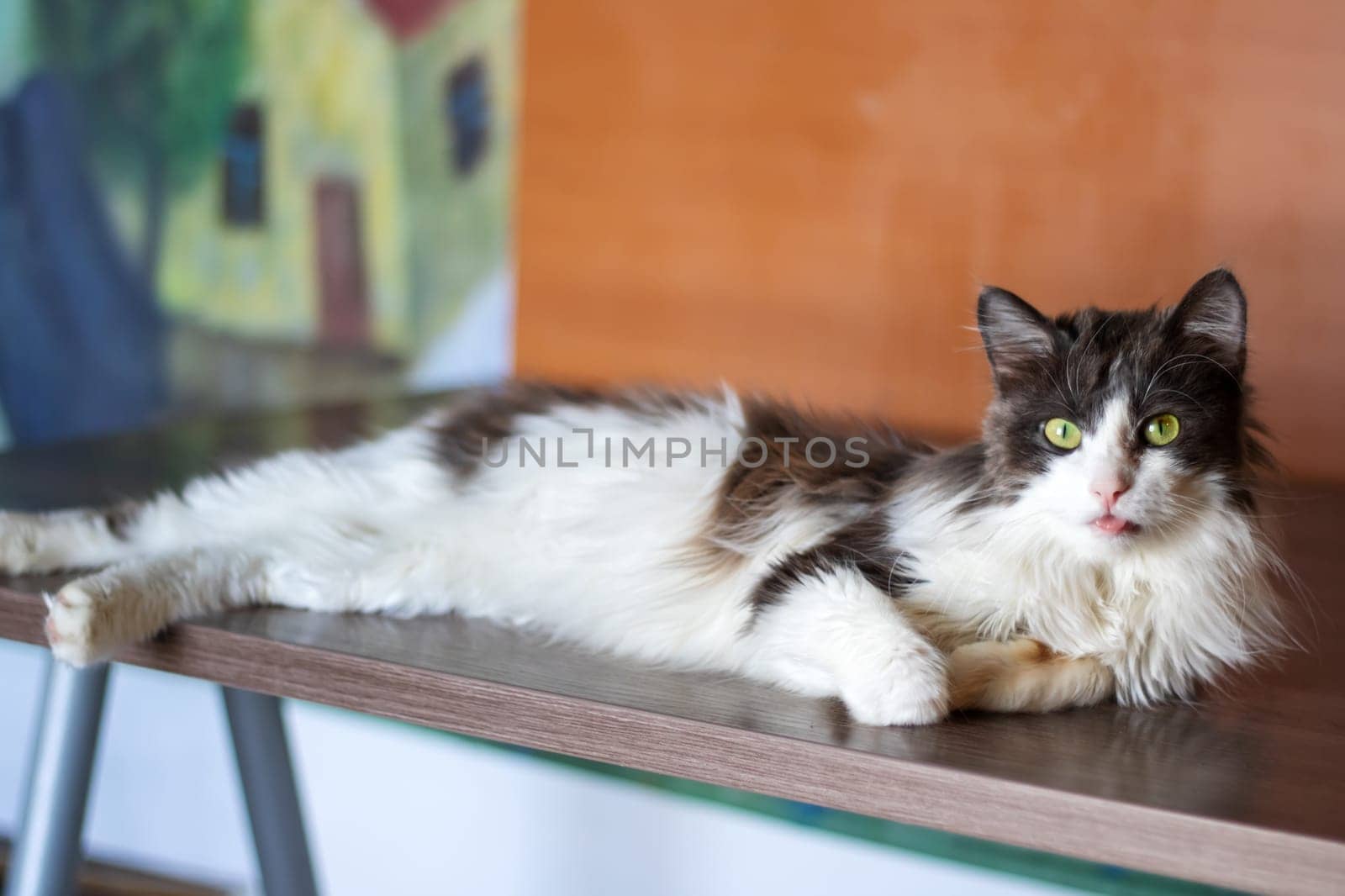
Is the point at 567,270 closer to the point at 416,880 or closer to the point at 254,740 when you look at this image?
the point at 416,880

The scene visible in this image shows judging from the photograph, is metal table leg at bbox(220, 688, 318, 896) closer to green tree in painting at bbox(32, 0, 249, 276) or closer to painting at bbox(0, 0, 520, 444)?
painting at bbox(0, 0, 520, 444)

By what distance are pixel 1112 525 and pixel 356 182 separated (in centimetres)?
257

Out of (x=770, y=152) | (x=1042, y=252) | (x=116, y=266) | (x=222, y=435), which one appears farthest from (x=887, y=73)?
(x=116, y=266)

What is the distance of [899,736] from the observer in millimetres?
916

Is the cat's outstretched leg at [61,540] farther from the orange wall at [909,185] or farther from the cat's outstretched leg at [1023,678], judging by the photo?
the orange wall at [909,185]

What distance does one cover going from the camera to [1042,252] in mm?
2381

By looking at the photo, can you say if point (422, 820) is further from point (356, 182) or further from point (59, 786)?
point (356, 182)

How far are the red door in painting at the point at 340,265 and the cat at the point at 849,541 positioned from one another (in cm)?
179

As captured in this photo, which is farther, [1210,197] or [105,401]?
[105,401]

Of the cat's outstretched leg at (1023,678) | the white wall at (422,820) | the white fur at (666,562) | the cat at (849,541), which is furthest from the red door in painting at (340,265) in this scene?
the cat's outstretched leg at (1023,678)

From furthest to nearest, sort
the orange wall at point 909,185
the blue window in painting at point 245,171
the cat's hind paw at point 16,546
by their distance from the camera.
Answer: the blue window in painting at point 245,171 < the orange wall at point 909,185 < the cat's hind paw at point 16,546

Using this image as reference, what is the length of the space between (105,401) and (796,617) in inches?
109

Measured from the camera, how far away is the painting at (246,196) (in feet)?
10.0

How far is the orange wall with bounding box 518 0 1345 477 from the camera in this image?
86.6 inches
